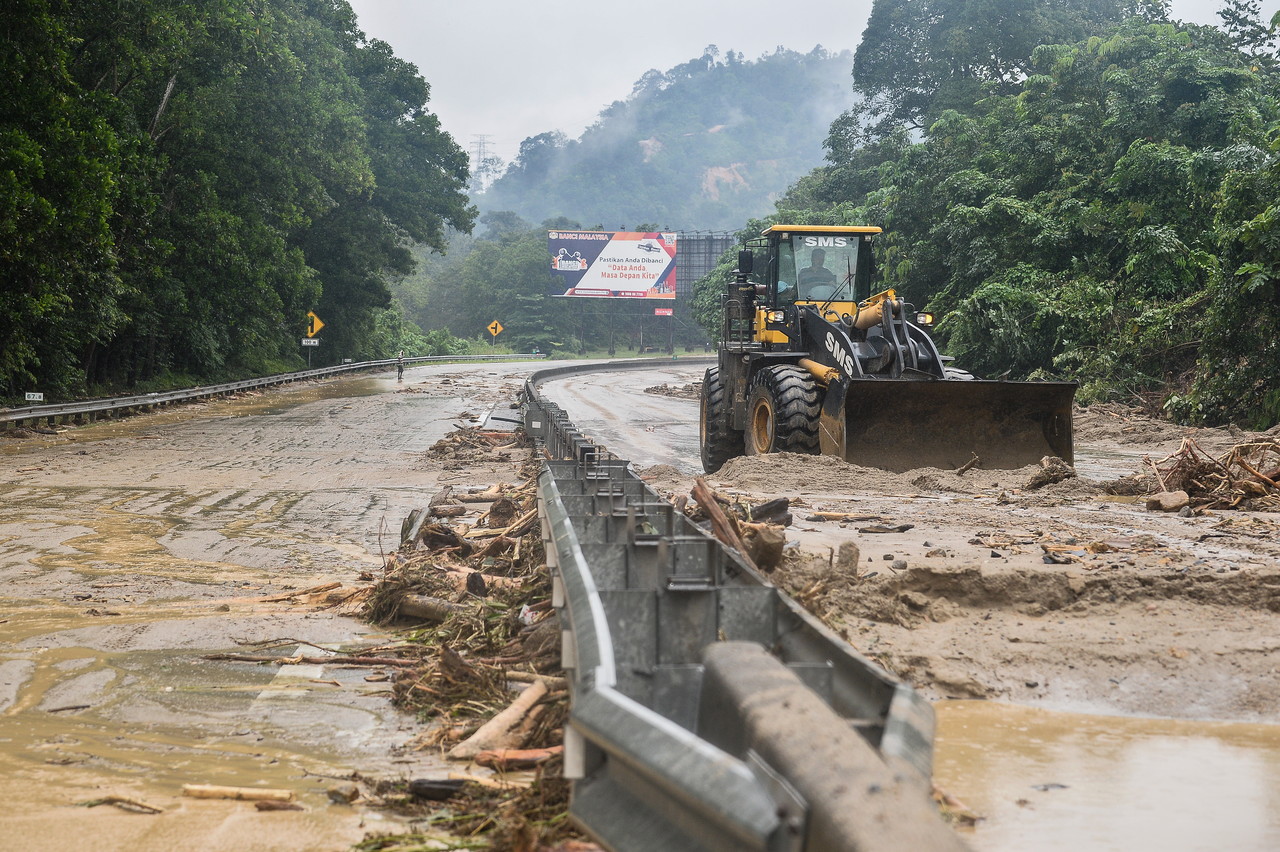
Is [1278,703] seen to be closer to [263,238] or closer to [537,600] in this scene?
[537,600]

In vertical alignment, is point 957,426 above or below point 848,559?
above

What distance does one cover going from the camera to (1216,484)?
11359mm

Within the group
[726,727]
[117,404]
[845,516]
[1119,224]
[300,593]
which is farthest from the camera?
[1119,224]

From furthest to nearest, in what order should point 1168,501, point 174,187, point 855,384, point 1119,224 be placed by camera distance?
point 174,187
point 1119,224
point 855,384
point 1168,501

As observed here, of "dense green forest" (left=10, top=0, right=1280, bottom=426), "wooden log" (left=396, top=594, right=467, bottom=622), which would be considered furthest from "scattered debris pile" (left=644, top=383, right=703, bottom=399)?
"wooden log" (left=396, top=594, right=467, bottom=622)

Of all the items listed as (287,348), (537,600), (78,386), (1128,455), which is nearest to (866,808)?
(537,600)

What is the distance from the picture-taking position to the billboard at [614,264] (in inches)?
3374

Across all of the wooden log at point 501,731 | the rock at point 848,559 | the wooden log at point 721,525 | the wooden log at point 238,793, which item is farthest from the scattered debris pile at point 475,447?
the wooden log at point 238,793

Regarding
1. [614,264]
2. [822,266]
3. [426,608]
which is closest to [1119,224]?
[822,266]

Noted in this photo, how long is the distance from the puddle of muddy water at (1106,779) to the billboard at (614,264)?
3202 inches

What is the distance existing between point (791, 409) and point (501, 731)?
1008 centimetres

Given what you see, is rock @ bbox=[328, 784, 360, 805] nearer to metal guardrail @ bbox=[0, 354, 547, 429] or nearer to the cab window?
the cab window

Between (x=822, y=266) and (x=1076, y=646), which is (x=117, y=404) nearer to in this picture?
(x=822, y=266)

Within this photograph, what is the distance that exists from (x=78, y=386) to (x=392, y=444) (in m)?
12.6
